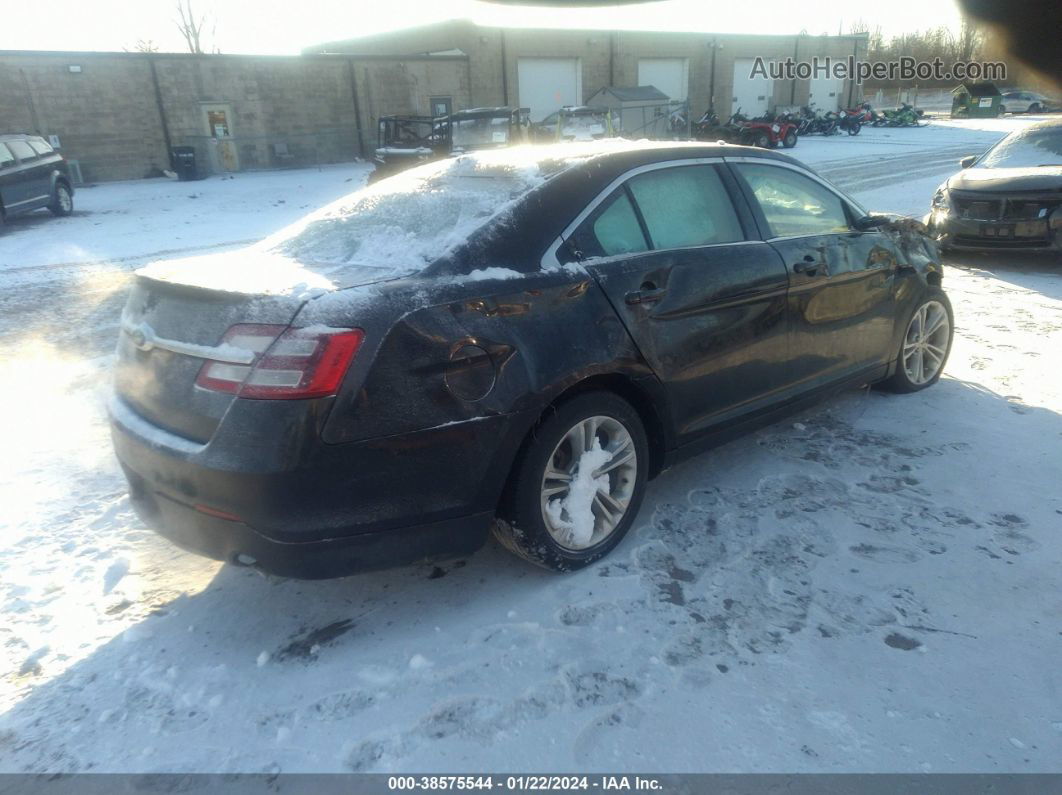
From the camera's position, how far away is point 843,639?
104 inches

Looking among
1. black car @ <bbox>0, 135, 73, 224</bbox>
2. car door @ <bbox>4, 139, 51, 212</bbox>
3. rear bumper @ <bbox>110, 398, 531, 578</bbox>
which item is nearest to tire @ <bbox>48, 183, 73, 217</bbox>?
black car @ <bbox>0, 135, 73, 224</bbox>

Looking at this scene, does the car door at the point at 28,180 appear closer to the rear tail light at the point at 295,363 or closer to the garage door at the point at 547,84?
the rear tail light at the point at 295,363

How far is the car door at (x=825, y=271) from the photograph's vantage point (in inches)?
148

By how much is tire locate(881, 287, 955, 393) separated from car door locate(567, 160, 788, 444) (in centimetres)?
137

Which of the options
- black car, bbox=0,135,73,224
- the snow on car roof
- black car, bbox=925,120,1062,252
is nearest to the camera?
the snow on car roof

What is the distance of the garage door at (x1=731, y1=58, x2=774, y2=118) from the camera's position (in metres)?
40.3

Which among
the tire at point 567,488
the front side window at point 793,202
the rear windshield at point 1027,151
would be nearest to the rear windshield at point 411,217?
the tire at point 567,488

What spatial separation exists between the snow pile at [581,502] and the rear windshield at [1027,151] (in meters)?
7.90

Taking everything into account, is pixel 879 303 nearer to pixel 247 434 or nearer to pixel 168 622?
pixel 247 434

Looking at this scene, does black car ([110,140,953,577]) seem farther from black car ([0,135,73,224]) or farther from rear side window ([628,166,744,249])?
black car ([0,135,73,224])

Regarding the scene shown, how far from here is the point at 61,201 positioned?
1503 cm

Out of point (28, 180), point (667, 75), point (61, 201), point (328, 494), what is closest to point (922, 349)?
point (328, 494)

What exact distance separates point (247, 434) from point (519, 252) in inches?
44.6

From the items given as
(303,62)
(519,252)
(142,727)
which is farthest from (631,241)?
(303,62)
